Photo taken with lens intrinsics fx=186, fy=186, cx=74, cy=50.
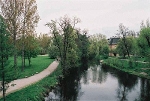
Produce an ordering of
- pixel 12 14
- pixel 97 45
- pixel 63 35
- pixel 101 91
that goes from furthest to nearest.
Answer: pixel 97 45 → pixel 63 35 → pixel 12 14 → pixel 101 91

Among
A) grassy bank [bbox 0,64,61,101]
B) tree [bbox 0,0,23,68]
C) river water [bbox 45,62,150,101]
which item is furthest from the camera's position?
tree [bbox 0,0,23,68]

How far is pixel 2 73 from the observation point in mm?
16250

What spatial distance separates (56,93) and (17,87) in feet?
16.6

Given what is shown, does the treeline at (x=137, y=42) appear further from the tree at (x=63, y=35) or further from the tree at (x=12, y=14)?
the tree at (x=12, y=14)

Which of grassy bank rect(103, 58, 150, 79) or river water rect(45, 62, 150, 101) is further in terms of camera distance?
grassy bank rect(103, 58, 150, 79)

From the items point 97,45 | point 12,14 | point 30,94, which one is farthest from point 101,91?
point 97,45

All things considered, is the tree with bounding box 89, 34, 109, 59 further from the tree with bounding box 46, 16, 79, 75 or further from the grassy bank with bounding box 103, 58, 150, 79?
the tree with bounding box 46, 16, 79, 75

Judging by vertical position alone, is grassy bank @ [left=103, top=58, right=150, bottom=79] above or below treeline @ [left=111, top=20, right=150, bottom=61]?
below

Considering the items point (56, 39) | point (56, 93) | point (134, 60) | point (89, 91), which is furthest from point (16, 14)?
point (134, 60)

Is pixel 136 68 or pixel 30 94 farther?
pixel 136 68

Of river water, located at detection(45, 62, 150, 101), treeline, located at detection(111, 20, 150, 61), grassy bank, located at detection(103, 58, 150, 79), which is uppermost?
treeline, located at detection(111, 20, 150, 61)

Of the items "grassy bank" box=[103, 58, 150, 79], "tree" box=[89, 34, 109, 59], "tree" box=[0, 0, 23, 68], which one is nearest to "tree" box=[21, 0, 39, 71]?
"tree" box=[0, 0, 23, 68]

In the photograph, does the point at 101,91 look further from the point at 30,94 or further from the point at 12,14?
the point at 12,14

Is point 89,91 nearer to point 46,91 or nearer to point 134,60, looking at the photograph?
point 46,91
